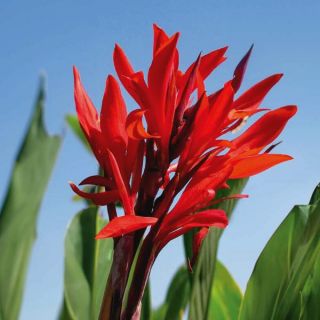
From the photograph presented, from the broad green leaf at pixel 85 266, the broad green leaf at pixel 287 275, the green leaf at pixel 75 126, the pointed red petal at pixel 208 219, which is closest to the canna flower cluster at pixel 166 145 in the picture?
the pointed red petal at pixel 208 219

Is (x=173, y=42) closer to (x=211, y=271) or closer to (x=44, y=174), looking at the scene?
(x=44, y=174)

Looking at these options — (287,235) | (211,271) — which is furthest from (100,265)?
(287,235)

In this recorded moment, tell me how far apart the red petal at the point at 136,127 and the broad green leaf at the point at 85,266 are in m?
0.40

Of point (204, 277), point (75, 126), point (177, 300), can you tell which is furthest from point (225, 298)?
point (75, 126)

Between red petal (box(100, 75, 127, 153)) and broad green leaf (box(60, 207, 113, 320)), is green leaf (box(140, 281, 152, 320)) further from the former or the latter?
red petal (box(100, 75, 127, 153))

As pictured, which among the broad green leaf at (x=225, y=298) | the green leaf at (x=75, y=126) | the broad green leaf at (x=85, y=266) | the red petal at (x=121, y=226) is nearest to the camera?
the red petal at (x=121, y=226)

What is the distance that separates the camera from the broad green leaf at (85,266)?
854mm

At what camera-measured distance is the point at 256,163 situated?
1.78 ft

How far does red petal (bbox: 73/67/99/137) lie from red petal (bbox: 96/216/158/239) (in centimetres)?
11

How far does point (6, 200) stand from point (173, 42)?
0.71 feet

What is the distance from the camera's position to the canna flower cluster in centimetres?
52

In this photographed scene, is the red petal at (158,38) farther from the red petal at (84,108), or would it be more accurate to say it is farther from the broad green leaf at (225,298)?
the broad green leaf at (225,298)

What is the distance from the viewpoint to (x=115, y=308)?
51 cm

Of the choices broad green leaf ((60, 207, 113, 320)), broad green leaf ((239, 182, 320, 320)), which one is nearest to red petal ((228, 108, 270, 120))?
broad green leaf ((239, 182, 320, 320))
